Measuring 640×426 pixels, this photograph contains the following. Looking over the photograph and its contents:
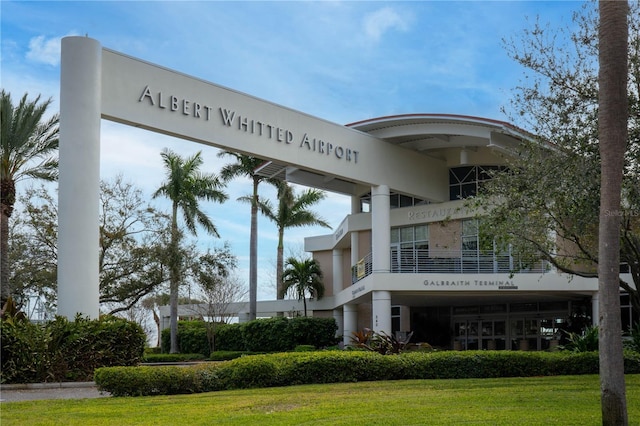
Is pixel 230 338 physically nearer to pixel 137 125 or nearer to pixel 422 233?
pixel 422 233

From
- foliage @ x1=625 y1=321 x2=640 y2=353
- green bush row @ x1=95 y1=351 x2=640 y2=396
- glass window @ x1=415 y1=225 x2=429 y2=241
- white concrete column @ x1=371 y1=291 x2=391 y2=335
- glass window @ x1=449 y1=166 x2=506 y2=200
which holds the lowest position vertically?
green bush row @ x1=95 y1=351 x2=640 y2=396

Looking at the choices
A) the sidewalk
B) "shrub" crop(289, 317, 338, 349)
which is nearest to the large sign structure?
the sidewalk

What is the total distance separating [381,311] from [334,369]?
41.8 feet

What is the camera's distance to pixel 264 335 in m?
41.2

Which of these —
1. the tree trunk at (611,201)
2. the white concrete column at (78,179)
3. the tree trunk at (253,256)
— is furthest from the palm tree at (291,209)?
the tree trunk at (611,201)

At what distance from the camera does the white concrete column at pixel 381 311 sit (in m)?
31.0

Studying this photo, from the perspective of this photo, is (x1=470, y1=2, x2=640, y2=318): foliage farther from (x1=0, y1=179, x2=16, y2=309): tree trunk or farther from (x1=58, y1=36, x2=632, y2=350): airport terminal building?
(x1=0, y1=179, x2=16, y2=309): tree trunk

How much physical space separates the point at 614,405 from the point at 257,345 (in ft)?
107

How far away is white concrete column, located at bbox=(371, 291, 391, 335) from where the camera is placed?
31.0 m

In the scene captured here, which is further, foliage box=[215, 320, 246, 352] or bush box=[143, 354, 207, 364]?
foliage box=[215, 320, 246, 352]

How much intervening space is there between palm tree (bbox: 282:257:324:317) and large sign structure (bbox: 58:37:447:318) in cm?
1396

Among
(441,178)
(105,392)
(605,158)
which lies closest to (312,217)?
(441,178)

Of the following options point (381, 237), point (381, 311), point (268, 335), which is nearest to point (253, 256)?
point (268, 335)

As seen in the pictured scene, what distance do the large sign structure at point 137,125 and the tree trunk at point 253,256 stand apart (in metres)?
15.4
